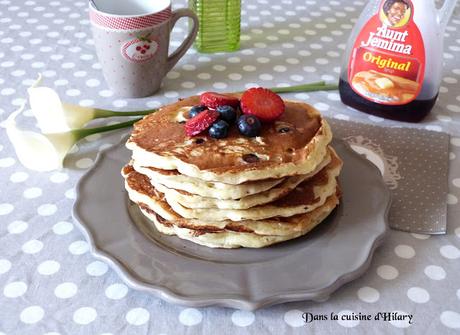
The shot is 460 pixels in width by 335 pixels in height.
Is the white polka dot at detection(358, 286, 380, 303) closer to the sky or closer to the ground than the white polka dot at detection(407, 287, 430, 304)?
closer to the sky

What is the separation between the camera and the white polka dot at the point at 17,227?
3.11ft

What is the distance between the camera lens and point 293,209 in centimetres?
88

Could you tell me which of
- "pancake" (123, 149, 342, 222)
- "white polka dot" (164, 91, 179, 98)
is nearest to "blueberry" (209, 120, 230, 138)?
"pancake" (123, 149, 342, 222)

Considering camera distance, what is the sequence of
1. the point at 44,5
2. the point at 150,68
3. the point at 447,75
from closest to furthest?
the point at 150,68 < the point at 447,75 < the point at 44,5

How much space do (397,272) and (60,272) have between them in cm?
52

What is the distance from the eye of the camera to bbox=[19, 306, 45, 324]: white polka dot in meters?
0.79

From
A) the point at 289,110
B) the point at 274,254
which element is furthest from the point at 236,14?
the point at 274,254

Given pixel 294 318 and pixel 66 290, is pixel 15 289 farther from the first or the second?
pixel 294 318

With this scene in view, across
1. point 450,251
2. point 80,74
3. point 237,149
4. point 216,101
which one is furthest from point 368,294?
point 80,74

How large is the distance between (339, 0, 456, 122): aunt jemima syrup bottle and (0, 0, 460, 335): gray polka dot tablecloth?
0.05 meters

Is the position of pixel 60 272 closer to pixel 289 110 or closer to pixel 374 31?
pixel 289 110

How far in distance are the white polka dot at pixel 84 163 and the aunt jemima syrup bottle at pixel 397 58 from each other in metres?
0.60

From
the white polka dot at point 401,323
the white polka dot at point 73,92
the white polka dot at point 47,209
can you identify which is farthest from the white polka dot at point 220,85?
the white polka dot at point 401,323

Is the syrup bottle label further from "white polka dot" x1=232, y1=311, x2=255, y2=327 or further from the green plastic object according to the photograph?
"white polka dot" x1=232, y1=311, x2=255, y2=327
